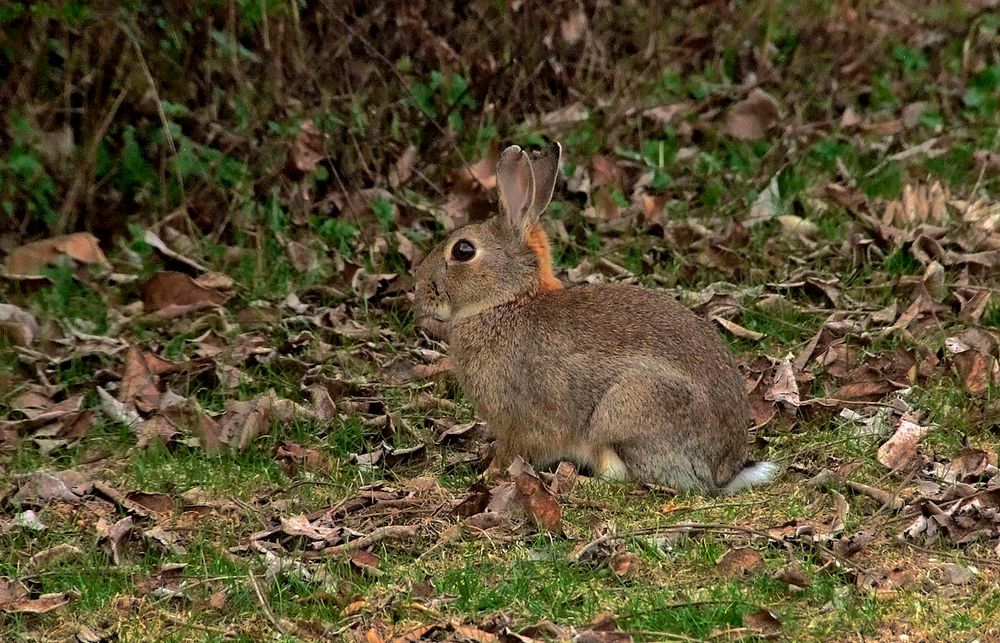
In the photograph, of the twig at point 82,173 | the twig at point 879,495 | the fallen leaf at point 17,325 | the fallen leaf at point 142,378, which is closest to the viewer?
the twig at point 879,495

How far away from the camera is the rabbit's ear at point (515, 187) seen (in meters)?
6.20

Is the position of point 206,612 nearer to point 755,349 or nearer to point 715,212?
point 755,349

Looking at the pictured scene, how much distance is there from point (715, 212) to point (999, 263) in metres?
1.54

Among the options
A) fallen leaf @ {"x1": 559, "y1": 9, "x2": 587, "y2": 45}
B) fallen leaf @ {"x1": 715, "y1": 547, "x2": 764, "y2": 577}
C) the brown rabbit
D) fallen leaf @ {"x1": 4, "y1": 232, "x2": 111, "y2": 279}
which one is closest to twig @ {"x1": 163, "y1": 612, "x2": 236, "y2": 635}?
fallen leaf @ {"x1": 715, "y1": 547, "x2": 764, "y2": 577}

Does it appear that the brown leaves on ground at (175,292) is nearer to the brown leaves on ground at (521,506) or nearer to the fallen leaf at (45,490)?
the fallen leaf at (45,490)

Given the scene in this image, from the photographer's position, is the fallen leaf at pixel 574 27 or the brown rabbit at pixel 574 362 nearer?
Answer: the brown rabbit at pixel 574 362

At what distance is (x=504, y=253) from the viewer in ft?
20.5

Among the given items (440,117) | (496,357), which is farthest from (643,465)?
(440,117)

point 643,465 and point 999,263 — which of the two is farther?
point 999,263

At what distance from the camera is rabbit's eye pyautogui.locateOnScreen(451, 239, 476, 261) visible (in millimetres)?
6273

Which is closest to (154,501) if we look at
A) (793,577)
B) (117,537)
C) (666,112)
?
(117,537)

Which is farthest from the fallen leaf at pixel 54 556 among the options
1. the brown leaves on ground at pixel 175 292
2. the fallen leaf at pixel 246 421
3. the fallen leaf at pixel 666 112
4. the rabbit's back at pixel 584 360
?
the fallen leaf at pixel 666 112

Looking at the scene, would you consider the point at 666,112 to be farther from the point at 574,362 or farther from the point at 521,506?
the point at 521,506

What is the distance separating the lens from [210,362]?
23.1 feet
